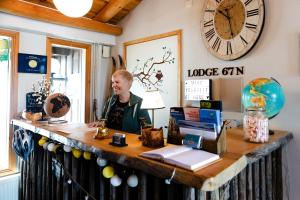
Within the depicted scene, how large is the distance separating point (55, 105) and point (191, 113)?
5.42 feet

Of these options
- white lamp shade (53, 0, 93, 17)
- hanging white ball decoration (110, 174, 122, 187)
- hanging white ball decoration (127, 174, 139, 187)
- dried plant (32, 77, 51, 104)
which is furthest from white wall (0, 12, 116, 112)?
hanging white ball decoration (127, 174, 139, 187)

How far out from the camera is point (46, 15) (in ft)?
9.77

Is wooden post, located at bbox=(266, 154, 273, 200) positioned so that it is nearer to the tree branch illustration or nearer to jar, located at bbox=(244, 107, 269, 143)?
jar, located at bbox=(244, 107, 269, 143)

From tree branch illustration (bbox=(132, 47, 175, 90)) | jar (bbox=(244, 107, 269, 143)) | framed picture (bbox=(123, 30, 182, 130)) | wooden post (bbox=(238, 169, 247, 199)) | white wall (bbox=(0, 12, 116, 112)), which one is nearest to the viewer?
wooden post (bbox=(238, 169, 247, 199))

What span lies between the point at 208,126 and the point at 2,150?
113 inches

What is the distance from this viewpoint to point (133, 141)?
1575mm

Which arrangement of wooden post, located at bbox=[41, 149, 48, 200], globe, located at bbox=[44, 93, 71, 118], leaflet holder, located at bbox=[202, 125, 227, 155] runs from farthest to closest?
globe, located at bbox=[44, 93, 71, 118], wooden post, located at bbox=[41, 149, 48, 200], leaflet holder, located at bbox=[202, 125, 227, 155]

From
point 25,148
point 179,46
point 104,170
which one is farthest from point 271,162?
point 25,148

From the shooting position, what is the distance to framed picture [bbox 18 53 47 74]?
9.86ft

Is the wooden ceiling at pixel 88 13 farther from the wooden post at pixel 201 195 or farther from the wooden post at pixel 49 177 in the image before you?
the wooden post at pixel 201 195

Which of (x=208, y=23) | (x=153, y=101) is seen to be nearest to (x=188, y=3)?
(x=208, y=23)

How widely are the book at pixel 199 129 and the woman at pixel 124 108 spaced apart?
103 cm

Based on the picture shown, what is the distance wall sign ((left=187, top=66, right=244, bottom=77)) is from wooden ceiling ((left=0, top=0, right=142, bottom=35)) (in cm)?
148

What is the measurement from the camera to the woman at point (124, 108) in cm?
245
